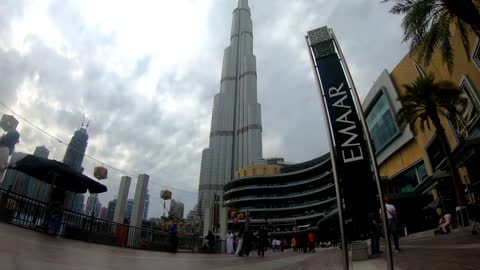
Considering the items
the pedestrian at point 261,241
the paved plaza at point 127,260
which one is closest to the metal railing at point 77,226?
the paved plaza at point 127,260

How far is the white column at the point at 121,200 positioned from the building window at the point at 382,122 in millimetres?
31670

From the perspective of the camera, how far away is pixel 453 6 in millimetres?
9945

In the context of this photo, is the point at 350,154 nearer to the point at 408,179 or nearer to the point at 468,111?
the point at 468,111

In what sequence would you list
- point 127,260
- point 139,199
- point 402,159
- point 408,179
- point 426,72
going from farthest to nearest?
point 402,159
point 408,179
point 426,72
point 139,199
point 127,260

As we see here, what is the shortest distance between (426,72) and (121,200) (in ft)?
97.1

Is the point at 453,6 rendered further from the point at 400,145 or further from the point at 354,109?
the point at 400,145

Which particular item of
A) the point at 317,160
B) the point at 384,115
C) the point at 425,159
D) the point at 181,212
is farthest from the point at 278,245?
the point at 181,212

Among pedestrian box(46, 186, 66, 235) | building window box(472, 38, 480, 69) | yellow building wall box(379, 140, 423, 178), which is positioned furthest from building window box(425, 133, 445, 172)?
pedestrian box(46, 186, 66, 235)

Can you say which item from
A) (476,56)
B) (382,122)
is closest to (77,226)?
(476,56)

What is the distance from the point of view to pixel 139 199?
1752cm

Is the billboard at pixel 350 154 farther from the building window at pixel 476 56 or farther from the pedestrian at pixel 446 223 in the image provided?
the building window at pixel 476 56

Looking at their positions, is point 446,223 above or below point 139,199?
Answer: below

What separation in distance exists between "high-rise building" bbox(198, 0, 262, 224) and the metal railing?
112 meters

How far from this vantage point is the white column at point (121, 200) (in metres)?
16.6
